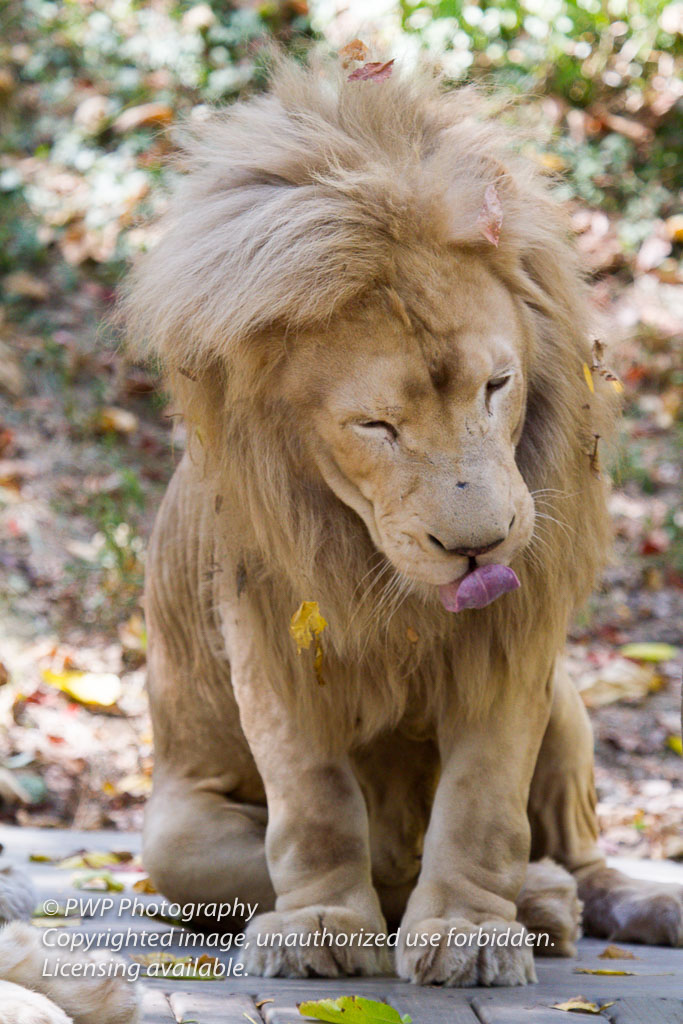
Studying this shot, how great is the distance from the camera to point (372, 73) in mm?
2711

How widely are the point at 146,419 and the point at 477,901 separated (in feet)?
18.0

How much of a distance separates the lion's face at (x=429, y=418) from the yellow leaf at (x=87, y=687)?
3503mm

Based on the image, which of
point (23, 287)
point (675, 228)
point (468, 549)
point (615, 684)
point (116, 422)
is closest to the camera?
point (468, 549)

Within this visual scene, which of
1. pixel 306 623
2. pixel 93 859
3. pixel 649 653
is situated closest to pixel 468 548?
pixel 306 623

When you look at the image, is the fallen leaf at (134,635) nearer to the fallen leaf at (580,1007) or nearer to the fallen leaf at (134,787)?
the fallen leaf at (134,787)

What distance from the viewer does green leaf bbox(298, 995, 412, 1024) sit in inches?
80.9

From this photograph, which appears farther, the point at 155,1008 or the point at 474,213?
the point at 474,213

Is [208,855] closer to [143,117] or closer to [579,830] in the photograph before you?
[579,830]

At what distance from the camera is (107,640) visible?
6215 mm

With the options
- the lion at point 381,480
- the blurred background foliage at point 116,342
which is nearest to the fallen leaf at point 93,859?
the lion at point 381,480

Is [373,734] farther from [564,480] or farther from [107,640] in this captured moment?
[107,640]

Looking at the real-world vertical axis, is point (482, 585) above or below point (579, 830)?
above

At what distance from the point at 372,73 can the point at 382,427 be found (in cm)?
86

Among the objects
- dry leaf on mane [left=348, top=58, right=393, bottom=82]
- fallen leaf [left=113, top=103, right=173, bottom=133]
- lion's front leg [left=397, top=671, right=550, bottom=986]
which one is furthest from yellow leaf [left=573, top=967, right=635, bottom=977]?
fallen leaf [left=113, top=103, right=173, bottom=133]
